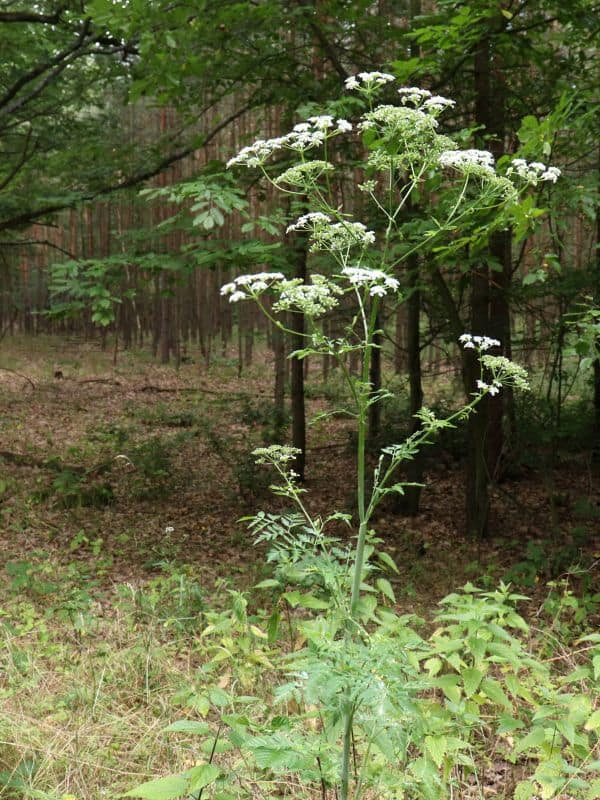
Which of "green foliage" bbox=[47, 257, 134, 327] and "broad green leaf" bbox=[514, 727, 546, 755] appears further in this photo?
"green foliage" bbox=[47, 257, 134, 327]

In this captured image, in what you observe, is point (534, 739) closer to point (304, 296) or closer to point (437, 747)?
point (437, 747)

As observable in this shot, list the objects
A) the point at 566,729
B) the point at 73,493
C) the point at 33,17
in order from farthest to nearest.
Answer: the point at 73,493 < the point at 33,17 < the point at 566,729

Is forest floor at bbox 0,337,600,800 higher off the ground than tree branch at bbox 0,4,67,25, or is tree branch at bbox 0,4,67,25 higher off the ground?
tree branch at bbox 0,4,67,25

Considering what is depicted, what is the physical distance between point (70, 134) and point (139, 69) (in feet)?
13.7

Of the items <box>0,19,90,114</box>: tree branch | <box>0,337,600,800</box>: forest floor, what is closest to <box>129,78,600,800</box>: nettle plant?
<box>0,337,600,800</box>: forest floor

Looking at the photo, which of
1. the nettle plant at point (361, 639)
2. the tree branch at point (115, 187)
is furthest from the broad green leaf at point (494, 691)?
the tree branch at point (115, 187)

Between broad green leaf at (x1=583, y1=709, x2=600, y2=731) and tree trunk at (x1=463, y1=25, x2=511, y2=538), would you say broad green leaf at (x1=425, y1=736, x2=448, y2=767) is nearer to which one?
broad green leaf at (x1=583, y1=709, x2=600, y2=731)

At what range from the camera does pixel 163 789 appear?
6.45 ft

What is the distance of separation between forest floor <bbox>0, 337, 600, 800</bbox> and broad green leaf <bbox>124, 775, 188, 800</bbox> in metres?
0.92

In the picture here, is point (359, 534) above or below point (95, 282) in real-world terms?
below

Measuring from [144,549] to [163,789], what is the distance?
6.13 meters

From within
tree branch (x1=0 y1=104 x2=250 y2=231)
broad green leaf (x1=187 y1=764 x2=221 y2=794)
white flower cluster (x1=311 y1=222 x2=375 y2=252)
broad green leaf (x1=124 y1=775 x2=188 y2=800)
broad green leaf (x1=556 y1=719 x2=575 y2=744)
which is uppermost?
tree branch (x1=0 y1=104 x2=250 y2=231)

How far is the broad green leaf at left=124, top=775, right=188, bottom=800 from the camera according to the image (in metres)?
1.94

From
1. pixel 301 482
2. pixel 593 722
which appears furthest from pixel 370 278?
pixel 301 482
